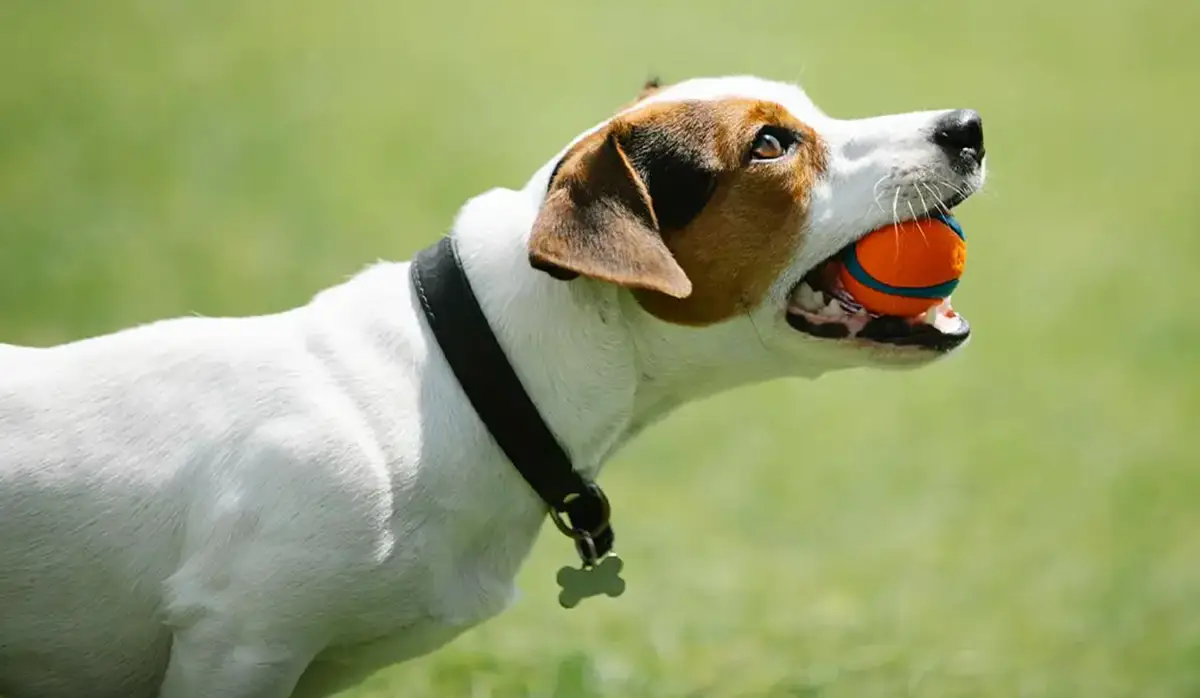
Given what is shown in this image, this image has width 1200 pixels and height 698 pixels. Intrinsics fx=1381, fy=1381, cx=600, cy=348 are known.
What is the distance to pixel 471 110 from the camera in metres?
7.02

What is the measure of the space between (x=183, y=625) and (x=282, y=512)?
0.28 meters

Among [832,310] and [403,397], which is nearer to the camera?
[403,397]

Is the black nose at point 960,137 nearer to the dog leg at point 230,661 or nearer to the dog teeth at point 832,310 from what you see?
the dog teeth at point 832,310

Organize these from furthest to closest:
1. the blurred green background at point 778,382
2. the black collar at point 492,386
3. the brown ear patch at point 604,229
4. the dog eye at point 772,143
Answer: the blurred green background at point 778,382 < the dog eye at point 772,143 < the black collar at point 492,386 < the brown ear patch at point 604,229

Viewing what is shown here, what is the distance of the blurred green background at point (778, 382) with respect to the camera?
13.3 feet

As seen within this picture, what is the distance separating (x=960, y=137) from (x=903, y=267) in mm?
305

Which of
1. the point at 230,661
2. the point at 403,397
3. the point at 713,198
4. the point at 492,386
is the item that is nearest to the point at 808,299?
the point at 713,198

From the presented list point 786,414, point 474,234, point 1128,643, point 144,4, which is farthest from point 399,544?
point 144,4

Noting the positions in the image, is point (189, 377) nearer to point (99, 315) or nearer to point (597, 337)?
point (597, 337)

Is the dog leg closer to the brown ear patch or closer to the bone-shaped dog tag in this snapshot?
the bone-shaped dog tag

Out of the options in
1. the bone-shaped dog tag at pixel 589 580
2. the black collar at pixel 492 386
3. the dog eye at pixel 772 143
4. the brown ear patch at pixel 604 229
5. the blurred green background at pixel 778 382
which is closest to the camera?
the brown ear patch at pixel 604 229

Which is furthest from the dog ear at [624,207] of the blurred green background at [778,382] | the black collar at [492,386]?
the blurred green background at [778,382]

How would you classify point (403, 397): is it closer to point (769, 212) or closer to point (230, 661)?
point (230, 661)

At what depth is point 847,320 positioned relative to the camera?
2604mm
